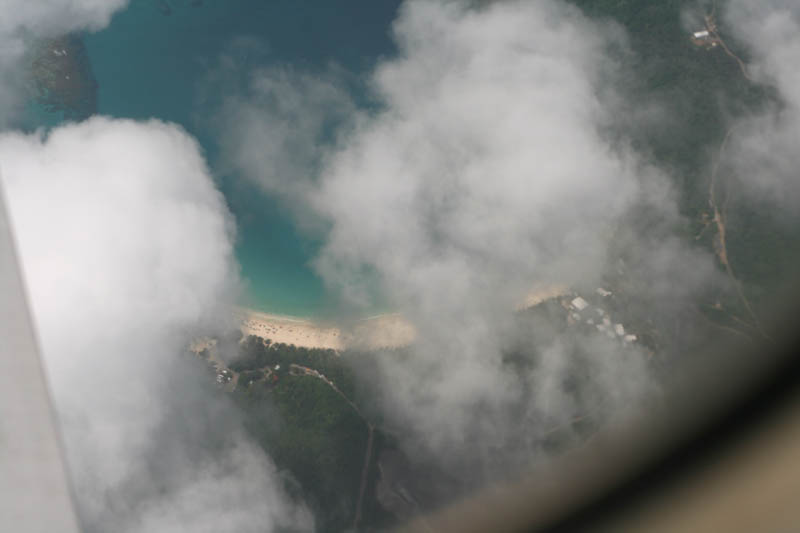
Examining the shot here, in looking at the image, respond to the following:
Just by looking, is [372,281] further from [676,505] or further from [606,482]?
[676,505]

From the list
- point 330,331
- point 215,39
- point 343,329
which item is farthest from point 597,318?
point 215,39

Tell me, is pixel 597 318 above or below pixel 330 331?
above

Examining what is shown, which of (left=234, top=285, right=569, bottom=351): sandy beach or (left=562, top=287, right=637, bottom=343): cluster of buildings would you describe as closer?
(left=562, top=287, right=637, bottom=343): cluster of buildings

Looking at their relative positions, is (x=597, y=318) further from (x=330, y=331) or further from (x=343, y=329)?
(x=330, y=331)

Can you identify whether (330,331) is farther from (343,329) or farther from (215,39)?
(215,39)

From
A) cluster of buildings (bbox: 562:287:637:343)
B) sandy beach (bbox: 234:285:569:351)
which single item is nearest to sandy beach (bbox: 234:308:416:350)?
sandy beach (bbox: 234:285:569:351)

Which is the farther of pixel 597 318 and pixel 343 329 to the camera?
pixel 343 329

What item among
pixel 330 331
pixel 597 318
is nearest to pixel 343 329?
pixel 330 331

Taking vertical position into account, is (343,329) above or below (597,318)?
below

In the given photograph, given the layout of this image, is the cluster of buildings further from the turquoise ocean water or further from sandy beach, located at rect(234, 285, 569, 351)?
the turquoise ocean water

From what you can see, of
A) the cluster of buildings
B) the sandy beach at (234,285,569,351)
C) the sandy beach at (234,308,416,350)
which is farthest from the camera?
the sandy beach at (234,308,416,350)

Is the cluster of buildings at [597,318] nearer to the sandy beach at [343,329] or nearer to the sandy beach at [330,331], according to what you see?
the sandy beach at [343,329]

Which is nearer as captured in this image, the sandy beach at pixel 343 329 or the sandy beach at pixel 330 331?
the sandy beach at pixel 343 329

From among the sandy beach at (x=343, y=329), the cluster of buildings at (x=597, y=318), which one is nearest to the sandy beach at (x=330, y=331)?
the sandy beach at (x=343, y=329)
